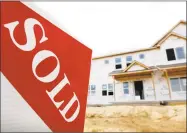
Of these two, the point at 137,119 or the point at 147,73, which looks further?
the point at 147,73

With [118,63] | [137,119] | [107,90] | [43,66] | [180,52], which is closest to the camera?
[43,66]

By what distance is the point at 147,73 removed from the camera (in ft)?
33.0

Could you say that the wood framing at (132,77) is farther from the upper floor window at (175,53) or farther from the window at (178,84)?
the upper floor window at (175,53)

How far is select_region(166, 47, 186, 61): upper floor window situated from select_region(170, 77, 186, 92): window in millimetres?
1285

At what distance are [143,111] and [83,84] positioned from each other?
9160 millimetres

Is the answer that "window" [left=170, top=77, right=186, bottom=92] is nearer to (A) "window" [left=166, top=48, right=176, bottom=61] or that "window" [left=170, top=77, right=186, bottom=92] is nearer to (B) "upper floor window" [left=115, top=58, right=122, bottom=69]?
(A) "window" [left=166, top=48, right=176, bottom=61]

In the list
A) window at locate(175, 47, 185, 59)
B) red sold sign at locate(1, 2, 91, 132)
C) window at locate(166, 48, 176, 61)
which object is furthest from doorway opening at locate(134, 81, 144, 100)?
red sold sign at locate(1, 2, 91, 132)

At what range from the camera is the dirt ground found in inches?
263

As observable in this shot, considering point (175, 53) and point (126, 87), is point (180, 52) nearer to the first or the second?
point (175, 53)

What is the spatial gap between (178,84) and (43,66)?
9779 millimetres

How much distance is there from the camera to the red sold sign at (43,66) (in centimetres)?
42

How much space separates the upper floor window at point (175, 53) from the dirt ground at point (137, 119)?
2819 millimetres

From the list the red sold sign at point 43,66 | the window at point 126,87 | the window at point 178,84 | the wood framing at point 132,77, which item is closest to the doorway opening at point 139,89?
the wood framing at point 132,77

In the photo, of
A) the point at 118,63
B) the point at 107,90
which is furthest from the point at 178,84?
the point at 107,90
